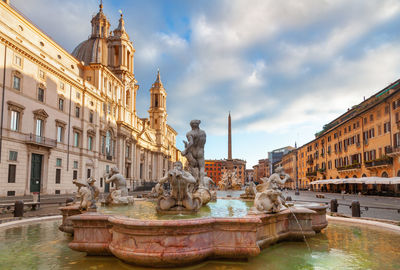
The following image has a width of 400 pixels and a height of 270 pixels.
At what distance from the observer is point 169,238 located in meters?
4.34

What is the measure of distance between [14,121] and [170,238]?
26.9 meters

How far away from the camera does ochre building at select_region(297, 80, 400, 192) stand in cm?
3106

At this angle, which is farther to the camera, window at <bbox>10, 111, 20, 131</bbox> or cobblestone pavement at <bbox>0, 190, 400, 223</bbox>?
window at <bbox>10, 111, 20, 131</bbox>

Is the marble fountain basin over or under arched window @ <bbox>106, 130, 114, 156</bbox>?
under

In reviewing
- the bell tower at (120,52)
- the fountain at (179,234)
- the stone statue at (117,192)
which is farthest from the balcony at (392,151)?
the bell tower at (120,52)

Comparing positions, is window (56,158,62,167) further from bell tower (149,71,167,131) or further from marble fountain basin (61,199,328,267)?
bell tower (149,71,167,131)

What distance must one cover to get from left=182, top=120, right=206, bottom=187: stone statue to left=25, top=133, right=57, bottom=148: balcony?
22.8 m

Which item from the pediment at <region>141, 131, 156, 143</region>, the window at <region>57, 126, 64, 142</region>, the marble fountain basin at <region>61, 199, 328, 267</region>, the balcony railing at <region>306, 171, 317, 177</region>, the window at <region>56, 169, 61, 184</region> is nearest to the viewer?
the marble fountain basin at <region>61, 199, 328, 267</region>

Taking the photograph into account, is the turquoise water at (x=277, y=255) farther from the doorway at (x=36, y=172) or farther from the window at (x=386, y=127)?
the window at (x=386, y=127)

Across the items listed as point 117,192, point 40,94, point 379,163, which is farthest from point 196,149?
point 379,163

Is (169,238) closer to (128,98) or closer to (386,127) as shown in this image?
(386,127)

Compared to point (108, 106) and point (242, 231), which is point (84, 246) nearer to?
point (242, 231)

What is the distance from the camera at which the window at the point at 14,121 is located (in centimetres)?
2545

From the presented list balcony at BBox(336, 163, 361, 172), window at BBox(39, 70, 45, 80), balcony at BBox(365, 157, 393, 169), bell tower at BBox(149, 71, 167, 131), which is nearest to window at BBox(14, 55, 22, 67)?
window at BBox(39, 70, 45, 80)
